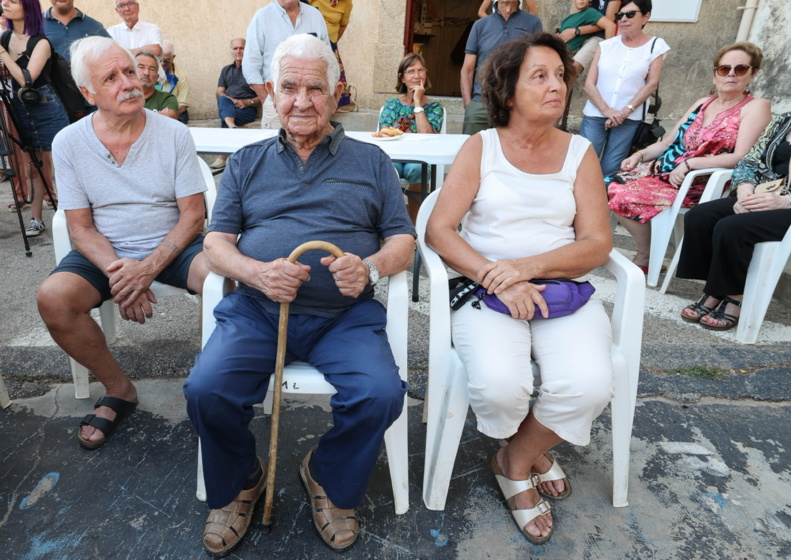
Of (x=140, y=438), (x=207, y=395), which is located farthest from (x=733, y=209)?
(x=140, y=438)

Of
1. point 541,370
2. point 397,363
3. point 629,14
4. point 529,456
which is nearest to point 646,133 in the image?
point 629,14

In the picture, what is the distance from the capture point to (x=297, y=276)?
1603mm

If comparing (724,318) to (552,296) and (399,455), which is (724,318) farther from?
(399,455)

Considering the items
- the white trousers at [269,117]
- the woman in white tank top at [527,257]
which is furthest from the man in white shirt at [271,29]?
the woman in white tank top at [527,257]

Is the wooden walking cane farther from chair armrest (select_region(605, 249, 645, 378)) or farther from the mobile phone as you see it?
the mobile phone

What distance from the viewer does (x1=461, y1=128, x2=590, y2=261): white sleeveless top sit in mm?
1967

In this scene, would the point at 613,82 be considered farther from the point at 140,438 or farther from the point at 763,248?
the point at 140,438

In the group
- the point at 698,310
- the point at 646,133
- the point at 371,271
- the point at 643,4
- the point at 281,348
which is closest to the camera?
the point at 281,348

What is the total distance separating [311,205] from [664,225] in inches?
109

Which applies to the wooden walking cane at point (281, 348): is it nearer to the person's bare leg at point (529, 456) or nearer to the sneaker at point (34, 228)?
the person's bare leg at point (529, 456)

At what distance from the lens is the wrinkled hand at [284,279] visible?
5.24ft

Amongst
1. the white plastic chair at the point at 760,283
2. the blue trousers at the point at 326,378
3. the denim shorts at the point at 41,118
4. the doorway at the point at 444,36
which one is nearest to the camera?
the blue trousers at the point at 326,378

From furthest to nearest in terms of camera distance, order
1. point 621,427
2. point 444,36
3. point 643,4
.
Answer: point 444,36 < point 643,4 < point 621,427

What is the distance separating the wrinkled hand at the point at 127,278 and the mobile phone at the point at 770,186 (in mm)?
3279
